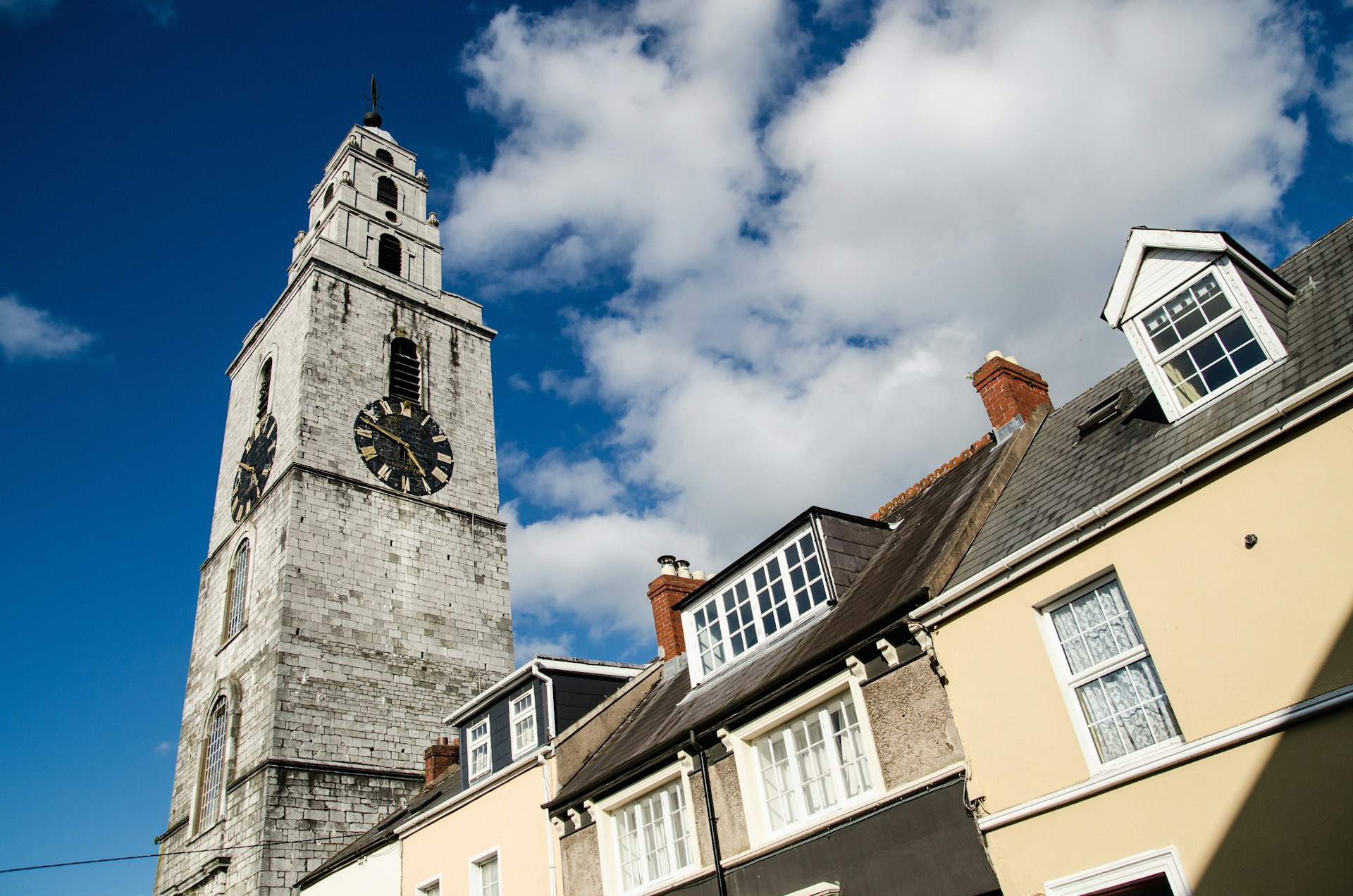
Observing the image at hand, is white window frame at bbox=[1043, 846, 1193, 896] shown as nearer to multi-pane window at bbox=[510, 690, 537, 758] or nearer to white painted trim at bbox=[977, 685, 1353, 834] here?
white painted trim at bbox=[977, 685, 1353, 834]

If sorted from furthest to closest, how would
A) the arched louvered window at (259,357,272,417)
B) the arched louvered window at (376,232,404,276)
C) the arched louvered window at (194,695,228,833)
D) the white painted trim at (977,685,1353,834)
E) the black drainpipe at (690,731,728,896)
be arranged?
the arched louvered window at (376,232,404,276) < the arched louvered window at (259,357,272,417) < the arched louvered window at (194,695,228,833) < the black drainpipe at (690,731,728,896) < the white painted trim at (977,685,1353,834)

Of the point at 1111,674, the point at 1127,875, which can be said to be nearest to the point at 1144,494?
the point at 1111,674

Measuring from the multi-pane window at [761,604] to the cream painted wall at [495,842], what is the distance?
3.79 metres

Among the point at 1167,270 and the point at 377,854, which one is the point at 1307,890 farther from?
the point at 377,854

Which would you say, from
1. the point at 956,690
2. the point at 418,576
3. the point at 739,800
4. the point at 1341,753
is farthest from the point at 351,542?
the point at 1341,753

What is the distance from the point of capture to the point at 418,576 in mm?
30859

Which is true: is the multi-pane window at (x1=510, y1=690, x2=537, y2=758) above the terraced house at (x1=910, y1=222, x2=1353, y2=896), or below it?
above

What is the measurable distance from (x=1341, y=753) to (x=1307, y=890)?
110 centimetres

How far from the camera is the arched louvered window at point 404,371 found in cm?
3472

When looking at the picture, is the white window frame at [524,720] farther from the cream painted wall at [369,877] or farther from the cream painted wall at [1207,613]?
the cream painted wall at [1207,613]

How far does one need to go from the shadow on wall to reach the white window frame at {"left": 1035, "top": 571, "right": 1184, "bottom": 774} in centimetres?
93

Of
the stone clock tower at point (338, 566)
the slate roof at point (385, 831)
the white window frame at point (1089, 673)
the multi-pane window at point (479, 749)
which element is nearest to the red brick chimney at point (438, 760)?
the slate roof at point (385, 831)

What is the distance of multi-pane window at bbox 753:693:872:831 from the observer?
39.1ft

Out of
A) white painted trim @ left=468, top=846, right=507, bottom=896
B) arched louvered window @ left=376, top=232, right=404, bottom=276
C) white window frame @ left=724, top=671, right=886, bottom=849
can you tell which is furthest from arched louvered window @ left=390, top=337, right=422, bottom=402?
white window frame @ left=724, top=671, right=886, bottom=849
